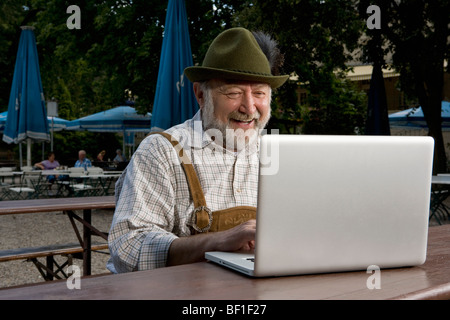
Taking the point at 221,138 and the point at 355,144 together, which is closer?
the point at 355,144

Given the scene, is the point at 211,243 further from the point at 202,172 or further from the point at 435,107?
the point at 435,107

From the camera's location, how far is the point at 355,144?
1.33 meters

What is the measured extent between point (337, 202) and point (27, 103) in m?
9.45

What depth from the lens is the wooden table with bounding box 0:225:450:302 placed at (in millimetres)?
1180

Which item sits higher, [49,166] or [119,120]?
[119,120]

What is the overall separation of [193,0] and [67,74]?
451 inches

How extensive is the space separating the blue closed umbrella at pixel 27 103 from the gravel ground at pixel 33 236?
5.19 feet

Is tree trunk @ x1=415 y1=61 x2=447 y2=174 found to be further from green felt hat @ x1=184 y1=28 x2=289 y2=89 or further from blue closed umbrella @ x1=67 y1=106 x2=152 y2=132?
green felt hat @ x1=184 y1=28 x2=289 y2=89

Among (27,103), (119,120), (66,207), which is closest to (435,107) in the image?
(119,120)

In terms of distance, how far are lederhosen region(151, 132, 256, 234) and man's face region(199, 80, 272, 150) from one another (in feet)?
0.83

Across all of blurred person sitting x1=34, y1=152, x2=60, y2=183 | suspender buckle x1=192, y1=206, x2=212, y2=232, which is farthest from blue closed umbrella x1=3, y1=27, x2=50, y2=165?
suspender buckle x1=192, y1=206, x2=212, y2=232

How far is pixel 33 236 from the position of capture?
774 cm

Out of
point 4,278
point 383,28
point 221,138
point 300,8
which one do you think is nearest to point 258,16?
point 300,8
